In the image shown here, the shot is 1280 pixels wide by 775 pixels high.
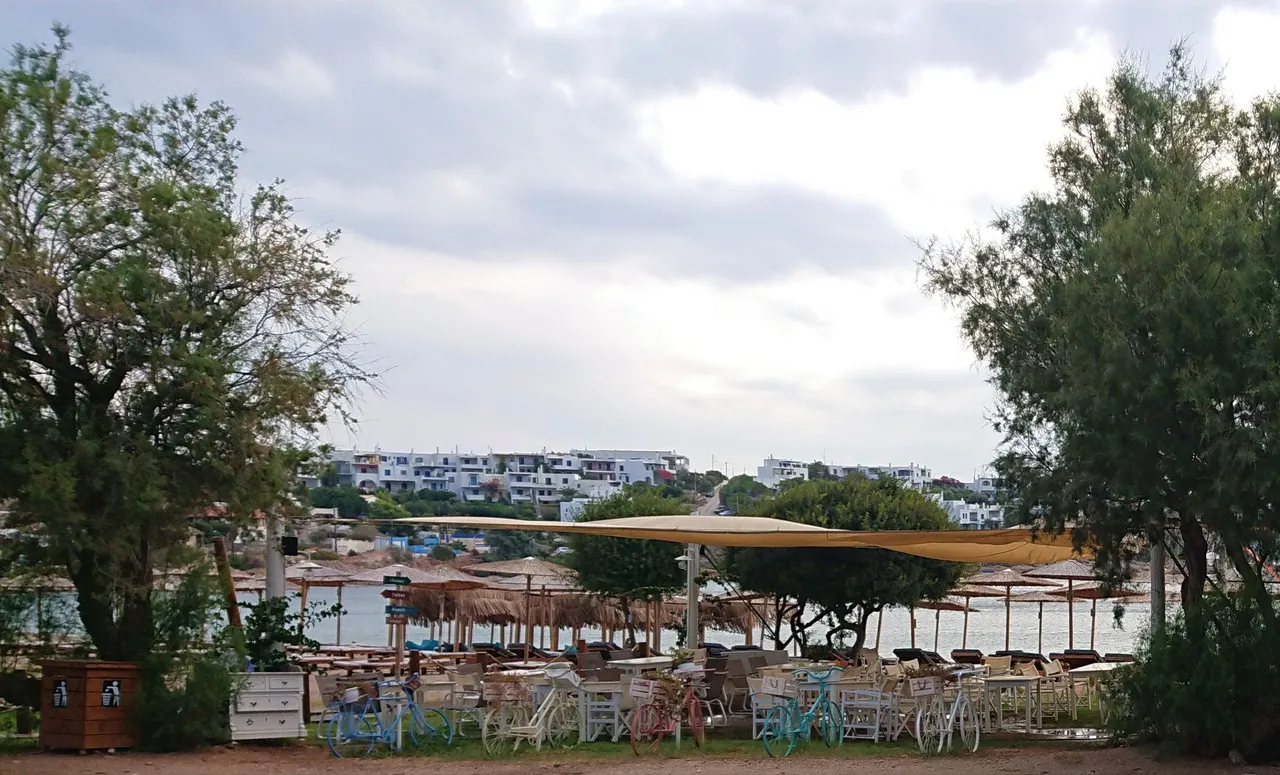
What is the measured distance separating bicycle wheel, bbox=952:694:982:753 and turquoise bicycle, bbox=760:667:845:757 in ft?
3.60

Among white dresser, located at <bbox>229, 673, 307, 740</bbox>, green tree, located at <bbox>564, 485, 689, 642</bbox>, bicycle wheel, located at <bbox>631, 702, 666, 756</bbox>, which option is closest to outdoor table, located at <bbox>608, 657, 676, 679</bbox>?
bicycle wheel, located at <bbox>631, 702, 666, 756</bbox>

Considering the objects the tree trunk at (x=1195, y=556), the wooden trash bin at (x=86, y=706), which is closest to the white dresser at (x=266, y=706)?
the wooden trash bin at (x=86, y=706)

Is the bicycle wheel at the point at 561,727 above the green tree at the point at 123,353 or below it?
below

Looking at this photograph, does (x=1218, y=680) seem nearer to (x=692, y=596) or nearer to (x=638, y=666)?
(x=638, y=666)

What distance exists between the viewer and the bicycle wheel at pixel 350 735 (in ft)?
40.0

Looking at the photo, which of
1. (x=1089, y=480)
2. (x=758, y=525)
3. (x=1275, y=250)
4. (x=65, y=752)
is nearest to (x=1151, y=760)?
(x=1089, y=480)

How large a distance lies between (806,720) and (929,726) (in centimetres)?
112

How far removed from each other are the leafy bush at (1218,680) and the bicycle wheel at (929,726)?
192 centimetres

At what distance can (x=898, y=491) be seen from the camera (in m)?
22.9

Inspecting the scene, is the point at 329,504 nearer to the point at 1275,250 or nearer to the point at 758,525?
the point at 758,525

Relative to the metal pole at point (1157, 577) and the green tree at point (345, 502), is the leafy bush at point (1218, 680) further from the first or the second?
the green tree at point (345, 502)

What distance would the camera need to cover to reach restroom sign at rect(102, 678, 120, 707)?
11.6 metres

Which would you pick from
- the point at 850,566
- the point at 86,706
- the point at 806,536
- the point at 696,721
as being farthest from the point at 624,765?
the point at 850,566

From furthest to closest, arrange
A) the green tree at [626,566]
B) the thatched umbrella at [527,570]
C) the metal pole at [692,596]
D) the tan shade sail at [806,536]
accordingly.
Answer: the thatched umbrella at [527,570]
the green tree at [626,566]
the metal pole at [692,596]
the tan shade sail at [806,536]
